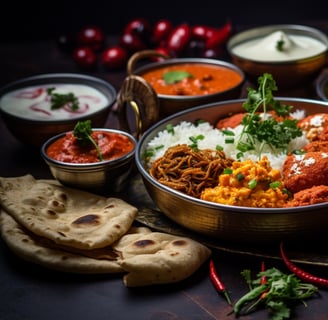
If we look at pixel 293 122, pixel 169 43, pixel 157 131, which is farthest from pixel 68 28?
pixel 293 122

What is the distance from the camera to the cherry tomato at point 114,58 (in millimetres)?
6246

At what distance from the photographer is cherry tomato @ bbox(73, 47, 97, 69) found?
6.29 meters

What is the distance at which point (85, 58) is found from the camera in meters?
6.28

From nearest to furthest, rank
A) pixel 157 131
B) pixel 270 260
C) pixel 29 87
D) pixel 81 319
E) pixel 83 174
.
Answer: pixel 81 319
pixel 270 260
pixel 83 174
pixel 157 131
pixel 29 87

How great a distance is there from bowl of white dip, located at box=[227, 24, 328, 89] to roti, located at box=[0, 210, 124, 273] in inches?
91.4

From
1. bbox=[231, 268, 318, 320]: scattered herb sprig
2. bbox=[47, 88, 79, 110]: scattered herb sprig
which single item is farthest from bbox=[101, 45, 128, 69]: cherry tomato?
bbox=[231, 268, 318, 320]: scattered herb sprig

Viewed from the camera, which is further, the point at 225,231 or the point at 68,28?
the point at 68,28

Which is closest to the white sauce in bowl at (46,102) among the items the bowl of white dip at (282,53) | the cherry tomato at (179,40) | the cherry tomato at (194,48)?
the bowl of white dip at (282,53)

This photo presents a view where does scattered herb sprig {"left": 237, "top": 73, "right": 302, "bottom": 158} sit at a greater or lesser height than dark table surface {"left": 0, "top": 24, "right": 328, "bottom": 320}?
greater

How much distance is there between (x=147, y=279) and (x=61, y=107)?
1.91 meters

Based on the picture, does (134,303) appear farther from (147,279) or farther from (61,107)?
(61,107)

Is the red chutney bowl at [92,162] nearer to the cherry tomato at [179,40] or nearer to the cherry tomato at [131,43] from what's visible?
the cherry tomato at [179,40]

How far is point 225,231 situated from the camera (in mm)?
3520

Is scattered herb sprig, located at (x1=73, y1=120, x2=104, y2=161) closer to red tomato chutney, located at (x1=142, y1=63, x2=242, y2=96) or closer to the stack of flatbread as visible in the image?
the stack of flatbread
